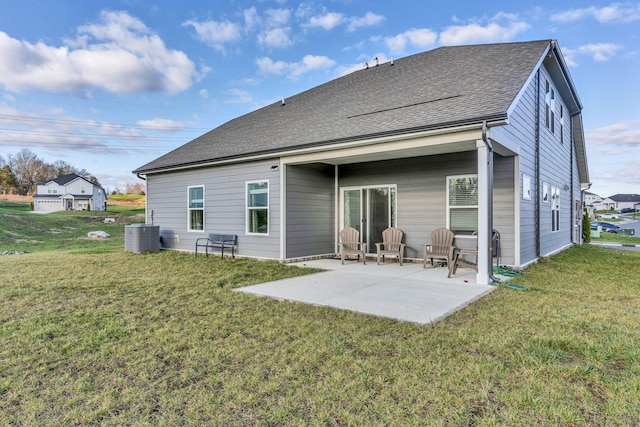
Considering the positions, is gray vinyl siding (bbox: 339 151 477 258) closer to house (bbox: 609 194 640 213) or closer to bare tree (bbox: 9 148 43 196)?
bare tree (bbox: 9 148 43 196)

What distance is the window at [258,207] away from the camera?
8.81 metres

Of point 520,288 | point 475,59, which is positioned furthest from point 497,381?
point 475,59

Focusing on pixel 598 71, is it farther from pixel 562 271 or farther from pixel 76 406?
pixel 76 406

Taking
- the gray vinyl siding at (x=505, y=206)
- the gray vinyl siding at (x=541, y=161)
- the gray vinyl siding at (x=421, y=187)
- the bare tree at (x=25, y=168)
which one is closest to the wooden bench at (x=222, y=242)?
the gray vinyl siding at (x=421, y=187)

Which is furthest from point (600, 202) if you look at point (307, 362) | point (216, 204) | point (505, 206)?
point (307, 362)

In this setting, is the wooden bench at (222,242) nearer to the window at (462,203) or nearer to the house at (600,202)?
the window at (462,203)

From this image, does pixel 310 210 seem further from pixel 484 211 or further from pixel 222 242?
pixel 484 211

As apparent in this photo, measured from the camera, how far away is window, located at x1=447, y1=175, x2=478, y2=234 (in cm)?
762

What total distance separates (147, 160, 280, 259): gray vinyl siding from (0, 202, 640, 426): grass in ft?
13.0

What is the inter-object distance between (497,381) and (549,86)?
31.3 feet

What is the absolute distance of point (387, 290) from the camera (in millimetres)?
5309

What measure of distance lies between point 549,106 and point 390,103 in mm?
4660

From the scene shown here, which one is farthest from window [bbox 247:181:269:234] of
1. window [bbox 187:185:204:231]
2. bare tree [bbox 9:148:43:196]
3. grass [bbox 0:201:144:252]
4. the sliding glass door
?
bare tree [bbox 9:148:43:196]

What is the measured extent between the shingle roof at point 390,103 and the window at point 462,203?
1.89 meters
